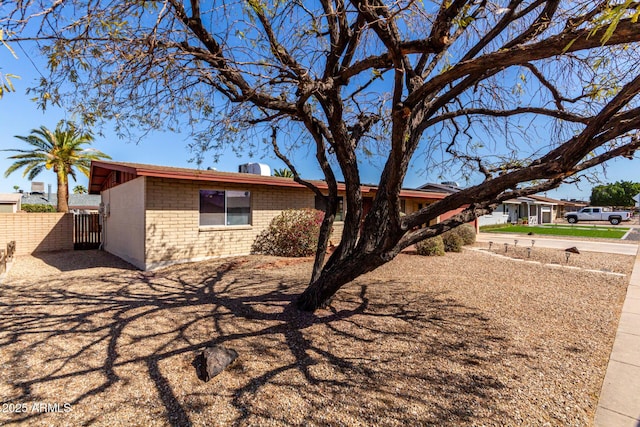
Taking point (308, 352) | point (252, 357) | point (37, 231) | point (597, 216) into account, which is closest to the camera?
point (252, 357)

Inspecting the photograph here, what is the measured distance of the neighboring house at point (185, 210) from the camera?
29.0 feet

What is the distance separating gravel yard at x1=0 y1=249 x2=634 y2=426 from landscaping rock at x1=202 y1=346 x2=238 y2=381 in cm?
9

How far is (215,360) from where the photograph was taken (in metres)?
3.18

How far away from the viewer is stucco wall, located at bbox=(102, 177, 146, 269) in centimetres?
912

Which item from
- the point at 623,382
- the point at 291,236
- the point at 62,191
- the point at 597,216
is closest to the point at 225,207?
the point at 291,236

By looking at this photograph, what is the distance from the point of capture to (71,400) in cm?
269

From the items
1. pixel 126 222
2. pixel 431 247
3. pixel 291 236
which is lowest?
pixel 431 247

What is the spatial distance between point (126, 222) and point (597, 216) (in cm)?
4700

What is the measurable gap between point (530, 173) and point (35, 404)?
16.3ft

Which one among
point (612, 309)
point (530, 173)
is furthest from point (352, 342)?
point (612, 309)

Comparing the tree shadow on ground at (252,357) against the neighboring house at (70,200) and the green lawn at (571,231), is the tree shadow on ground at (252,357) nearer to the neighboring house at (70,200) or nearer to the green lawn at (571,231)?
the green lawn at (571,231)

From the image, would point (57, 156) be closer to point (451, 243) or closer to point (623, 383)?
point (451, 243)

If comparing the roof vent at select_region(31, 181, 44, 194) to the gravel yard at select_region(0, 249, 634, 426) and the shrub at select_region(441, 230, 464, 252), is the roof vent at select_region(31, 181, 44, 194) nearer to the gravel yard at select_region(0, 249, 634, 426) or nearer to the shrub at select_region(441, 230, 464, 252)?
the gravel yard at select_region(0, 249, 634, 426)

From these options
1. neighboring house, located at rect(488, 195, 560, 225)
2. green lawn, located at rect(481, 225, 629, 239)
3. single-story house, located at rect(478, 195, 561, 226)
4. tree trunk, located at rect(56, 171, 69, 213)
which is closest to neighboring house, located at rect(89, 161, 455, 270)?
tree trunk, located at rect(56, 171, 69, 213)
